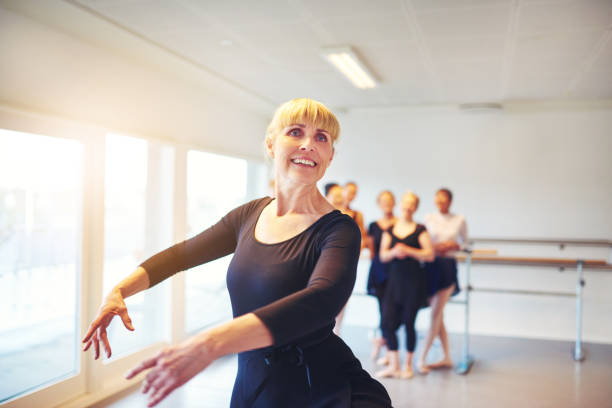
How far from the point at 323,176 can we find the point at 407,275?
9.11 ft

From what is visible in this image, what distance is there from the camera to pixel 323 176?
1554 mm

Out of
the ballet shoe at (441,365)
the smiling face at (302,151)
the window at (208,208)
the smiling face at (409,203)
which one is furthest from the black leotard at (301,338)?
the window at (208,208)

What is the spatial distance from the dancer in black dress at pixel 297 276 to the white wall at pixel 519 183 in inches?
207

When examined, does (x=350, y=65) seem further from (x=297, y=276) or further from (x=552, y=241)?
(x=297, y=276)

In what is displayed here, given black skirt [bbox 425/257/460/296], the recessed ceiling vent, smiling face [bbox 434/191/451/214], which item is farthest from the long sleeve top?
the recessed ceiling vent

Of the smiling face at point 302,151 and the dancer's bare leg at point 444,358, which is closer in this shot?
the smiling face at point 302,151

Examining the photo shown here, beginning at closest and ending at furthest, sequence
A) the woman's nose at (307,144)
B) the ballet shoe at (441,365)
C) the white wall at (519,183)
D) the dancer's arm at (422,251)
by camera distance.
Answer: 1. the woman's nose at (307,144)
2. the dancer's arm at (422,251)
3. the ballet shoe at (441,365)
4. the white wall at (519,183)

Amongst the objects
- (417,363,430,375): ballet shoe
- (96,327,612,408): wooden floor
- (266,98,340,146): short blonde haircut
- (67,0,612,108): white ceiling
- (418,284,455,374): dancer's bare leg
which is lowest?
(96,327,612,408): wooden floor

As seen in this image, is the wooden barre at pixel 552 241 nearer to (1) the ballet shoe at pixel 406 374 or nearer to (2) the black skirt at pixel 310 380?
(1) the ballet shoe at pixel 406 374

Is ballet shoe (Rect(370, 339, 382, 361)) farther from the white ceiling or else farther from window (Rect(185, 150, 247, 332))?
the white ceiling

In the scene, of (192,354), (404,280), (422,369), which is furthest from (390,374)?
(192,354)

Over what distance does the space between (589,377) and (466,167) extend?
2.60m

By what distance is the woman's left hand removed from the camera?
77 centimetres

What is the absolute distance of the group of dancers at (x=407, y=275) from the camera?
4.16 meters
